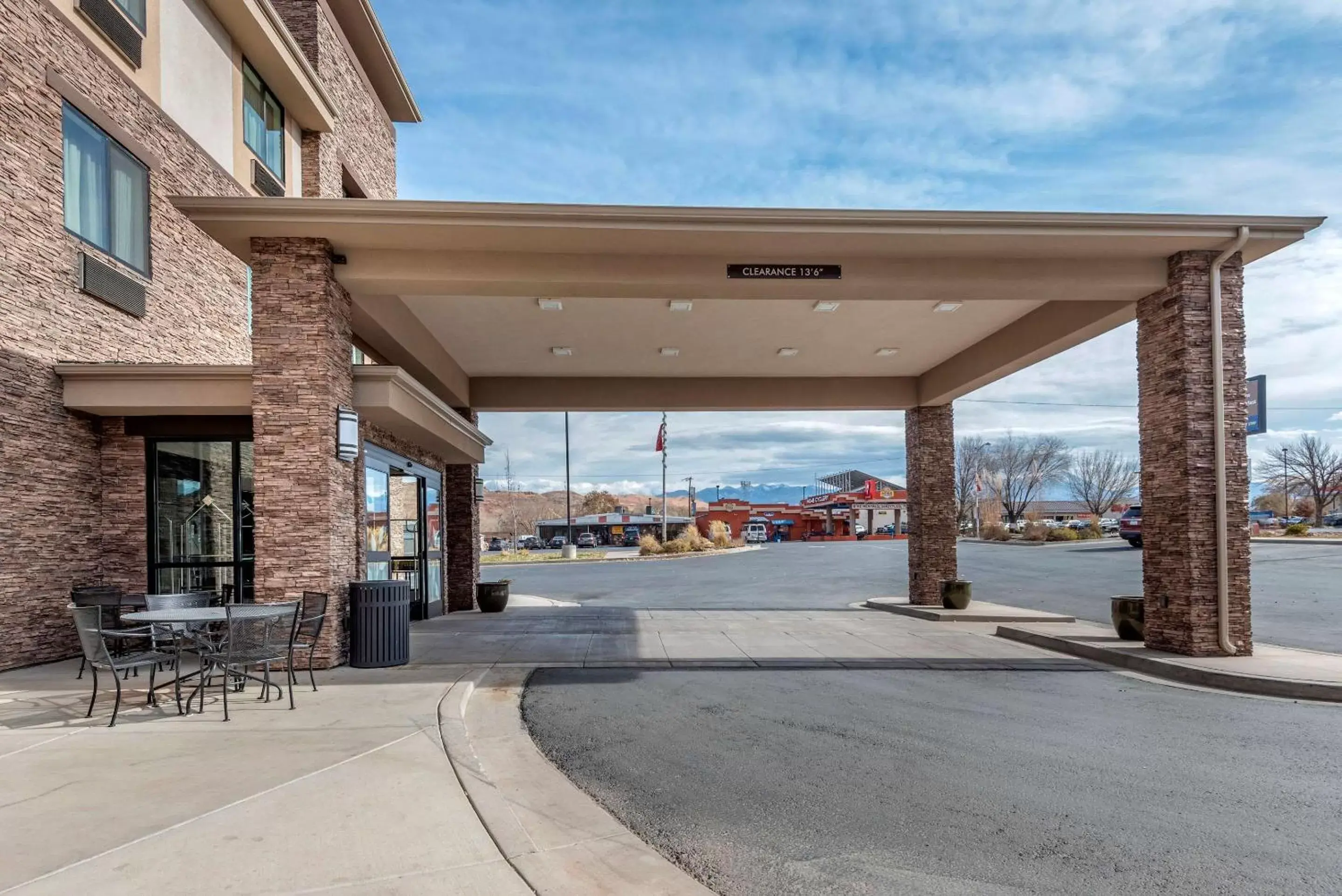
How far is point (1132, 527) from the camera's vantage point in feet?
121

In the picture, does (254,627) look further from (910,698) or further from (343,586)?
(910,698)

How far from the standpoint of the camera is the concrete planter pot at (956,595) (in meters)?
16.8

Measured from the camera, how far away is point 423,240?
9.62 m

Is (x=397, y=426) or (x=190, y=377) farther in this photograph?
(x=397, y=426)

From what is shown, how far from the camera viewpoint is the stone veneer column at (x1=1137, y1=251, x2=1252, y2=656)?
33.5ft

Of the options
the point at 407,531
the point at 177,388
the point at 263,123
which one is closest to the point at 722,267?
the point at 177,388

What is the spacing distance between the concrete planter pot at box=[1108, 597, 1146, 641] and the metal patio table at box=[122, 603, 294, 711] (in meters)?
10.5

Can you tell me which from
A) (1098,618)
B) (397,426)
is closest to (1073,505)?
(1098,618)

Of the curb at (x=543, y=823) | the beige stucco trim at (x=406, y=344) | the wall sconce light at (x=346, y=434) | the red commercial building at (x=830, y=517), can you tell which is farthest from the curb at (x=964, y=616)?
the red commercial building at (x=830, y=517)

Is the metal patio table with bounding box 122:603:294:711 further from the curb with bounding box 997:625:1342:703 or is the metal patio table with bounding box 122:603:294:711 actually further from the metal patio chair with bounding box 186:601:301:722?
the curb with bounding box 997:625:1342:703

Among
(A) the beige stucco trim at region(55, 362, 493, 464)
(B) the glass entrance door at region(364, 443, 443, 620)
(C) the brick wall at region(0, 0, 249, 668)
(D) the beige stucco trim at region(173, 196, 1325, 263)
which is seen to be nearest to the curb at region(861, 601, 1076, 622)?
(D) the beige stucco trim at region(173, 196, 1325, 263)

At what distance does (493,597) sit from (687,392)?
19.7ft

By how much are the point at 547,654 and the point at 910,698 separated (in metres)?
4.75

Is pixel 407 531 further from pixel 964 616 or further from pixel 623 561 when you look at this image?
pixel 623 561
